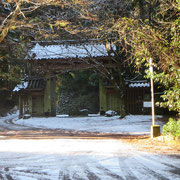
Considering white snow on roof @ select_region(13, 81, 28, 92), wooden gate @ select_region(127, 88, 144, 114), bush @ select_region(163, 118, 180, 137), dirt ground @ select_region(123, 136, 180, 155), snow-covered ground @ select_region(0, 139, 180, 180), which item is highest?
white snow on roof @ select_region(13, 81, 28, 92)

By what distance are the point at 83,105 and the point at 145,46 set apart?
18.4 metres

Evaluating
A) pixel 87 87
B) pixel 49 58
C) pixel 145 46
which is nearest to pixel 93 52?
pixel 49 58

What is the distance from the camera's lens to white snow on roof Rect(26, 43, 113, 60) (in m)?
19.1

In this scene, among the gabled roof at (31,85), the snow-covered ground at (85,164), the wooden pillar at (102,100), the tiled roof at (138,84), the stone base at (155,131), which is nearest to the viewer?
the snow-covered ground at (85,164)

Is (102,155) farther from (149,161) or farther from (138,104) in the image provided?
(138,104)

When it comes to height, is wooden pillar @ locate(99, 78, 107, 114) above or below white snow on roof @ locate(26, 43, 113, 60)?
below

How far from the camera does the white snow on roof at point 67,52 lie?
19122 millimetres

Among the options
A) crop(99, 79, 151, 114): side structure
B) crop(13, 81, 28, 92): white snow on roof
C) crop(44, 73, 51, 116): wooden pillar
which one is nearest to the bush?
crop(99, 79, 151, 114): side structure

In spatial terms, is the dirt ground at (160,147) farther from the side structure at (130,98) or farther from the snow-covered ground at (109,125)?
the side structure at (130,98)

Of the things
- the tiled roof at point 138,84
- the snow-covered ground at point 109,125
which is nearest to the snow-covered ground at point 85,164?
the snow-covered ground at point 109,125

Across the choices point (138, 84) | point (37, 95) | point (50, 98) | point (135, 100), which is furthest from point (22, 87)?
point (138, 84)

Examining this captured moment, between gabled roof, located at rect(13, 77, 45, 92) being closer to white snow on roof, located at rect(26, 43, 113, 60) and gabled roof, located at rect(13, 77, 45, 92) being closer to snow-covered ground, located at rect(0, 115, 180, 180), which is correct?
white snow on roof, located at rect(26, 43, 113, 60)

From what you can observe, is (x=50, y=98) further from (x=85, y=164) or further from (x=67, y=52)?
(x=85, y=164)

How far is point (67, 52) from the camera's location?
64.1ft
